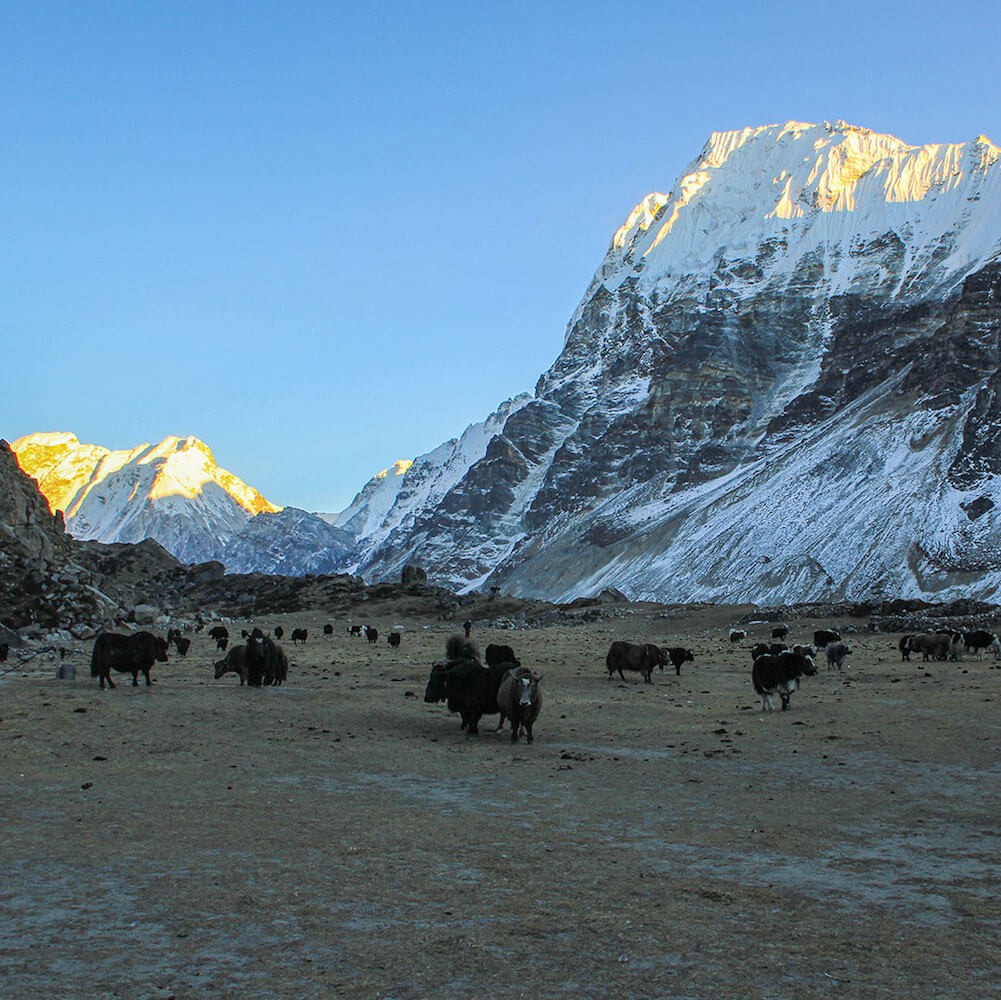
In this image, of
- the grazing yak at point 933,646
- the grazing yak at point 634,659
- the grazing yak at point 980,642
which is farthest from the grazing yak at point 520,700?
the grazing yak at point 980,642

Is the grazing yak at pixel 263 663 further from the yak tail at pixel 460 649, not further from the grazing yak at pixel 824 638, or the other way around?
the grazing yak at pixel 824 638

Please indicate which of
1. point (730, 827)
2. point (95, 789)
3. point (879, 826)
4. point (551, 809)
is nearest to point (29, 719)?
point (95, 789)

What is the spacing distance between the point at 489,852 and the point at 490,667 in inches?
409

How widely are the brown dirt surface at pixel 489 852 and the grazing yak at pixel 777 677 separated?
46.9 inches

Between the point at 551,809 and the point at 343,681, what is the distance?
57.2 ft

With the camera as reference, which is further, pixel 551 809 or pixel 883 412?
pixel 883 412

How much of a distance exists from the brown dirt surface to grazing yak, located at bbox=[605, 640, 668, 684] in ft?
29.9

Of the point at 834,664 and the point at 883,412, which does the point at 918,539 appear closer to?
the point at 883,412

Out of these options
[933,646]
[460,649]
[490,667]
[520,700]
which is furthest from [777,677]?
[933,646]

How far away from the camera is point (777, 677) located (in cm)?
2408

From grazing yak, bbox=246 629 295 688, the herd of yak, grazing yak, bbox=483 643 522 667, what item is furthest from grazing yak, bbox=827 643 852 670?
grazing yak, bbox=246 629 295 688

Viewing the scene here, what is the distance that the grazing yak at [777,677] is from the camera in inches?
948

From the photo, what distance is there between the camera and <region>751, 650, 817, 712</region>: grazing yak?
24.1 meters

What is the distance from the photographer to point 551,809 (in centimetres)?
1326
